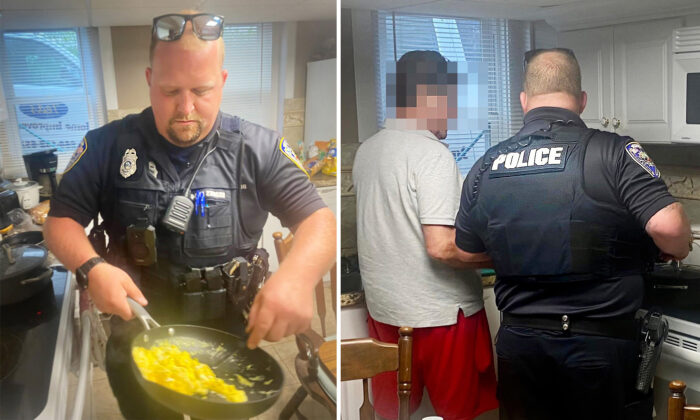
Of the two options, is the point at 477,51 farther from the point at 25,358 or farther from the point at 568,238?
the point at 25,358

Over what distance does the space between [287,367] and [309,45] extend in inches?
15.4

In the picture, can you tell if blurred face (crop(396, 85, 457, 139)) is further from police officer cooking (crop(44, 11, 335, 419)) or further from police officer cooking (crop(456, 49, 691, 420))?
police officer cooking (crop(44, 11, 335, 419))

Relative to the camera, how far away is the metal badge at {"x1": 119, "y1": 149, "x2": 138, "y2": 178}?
0.67 metres

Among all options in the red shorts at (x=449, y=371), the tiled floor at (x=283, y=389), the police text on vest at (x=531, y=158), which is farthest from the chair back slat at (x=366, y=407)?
the police text on vest at (x=531, y=158)

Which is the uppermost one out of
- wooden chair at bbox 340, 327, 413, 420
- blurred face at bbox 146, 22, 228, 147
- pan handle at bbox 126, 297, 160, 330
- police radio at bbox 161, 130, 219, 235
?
blurred face at bbox 146, 22, 228, 147

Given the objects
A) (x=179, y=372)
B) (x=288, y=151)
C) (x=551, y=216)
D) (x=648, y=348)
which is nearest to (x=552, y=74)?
(x=551, y=216)

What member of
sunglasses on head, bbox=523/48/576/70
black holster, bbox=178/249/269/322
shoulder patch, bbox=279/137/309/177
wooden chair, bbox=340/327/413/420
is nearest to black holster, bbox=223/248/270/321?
black holster, bbox=178/249/269/322

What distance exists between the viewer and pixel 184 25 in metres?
0.67

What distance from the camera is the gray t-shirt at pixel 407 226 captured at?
1.17 m

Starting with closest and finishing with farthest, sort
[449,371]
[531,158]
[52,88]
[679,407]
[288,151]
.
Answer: [52,88] → [288,151] → [679,407] → [531,158] → [449,371]

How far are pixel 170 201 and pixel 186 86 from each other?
12cm

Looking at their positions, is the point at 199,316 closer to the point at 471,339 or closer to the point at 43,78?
the point at 43,78

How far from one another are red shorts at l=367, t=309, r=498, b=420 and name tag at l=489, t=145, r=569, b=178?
284 mm

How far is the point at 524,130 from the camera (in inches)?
45.3
